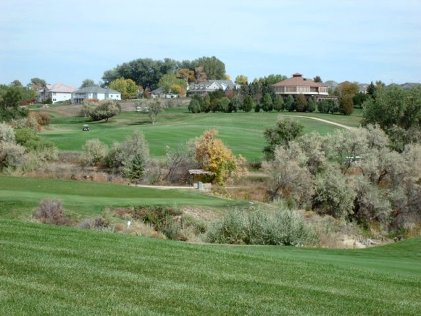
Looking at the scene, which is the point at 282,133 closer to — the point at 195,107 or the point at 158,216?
the point at 158,216

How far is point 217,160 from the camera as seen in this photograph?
2336 inches

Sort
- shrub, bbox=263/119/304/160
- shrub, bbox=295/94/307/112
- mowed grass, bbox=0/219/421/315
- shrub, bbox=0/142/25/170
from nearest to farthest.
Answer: mowed grass, bbox=0/219/421/315, shrub, bbox=0/142/25/170, shrub, bbox=263/119/304/160, shrub, bbox=295/94/307/112

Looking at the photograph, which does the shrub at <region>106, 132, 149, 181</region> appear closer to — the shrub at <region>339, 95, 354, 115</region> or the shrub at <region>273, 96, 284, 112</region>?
the shrub at <region>339, 95, 354, 115</region>

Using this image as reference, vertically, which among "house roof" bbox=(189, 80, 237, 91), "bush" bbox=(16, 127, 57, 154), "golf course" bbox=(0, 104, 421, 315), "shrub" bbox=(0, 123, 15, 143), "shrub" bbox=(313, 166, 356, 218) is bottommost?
"shrub" bbox=(313, 166, 356, 218)

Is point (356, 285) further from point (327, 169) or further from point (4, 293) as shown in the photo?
point (327, 169)

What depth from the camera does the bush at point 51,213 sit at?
24.0 metres

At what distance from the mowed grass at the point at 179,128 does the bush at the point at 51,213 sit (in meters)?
45.8

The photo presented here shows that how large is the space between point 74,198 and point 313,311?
25.1m

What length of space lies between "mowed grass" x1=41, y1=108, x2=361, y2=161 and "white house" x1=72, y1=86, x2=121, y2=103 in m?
43.4

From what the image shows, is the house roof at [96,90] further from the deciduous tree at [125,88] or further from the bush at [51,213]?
the bush at [51,213]

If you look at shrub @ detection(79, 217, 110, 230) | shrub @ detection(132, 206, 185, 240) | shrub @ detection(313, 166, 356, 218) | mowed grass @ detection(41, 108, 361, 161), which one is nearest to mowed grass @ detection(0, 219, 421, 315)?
shrub @ detection(79, 217, 110, 230)

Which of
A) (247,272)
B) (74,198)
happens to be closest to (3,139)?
(74,198)

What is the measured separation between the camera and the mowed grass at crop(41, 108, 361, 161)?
7862 centimetres

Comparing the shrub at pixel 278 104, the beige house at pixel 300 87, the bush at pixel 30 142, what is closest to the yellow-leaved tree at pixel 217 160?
the bush at pixel 30 142
